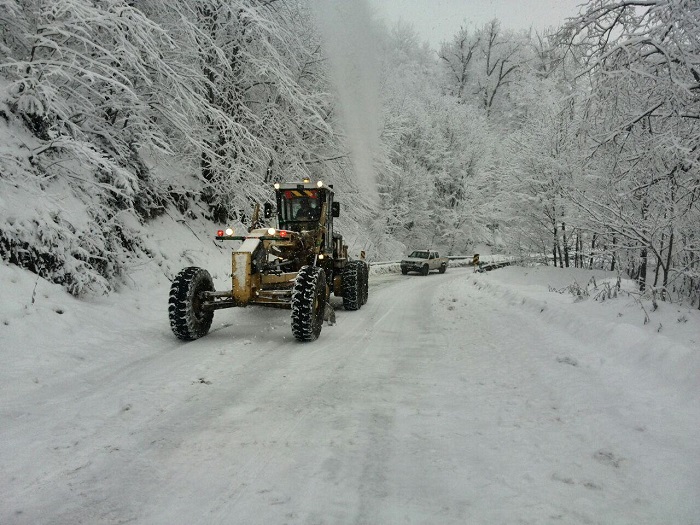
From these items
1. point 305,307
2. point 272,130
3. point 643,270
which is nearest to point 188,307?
point 305,307

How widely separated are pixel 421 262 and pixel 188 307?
20.6 metres

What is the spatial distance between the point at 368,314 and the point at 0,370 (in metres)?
6.97

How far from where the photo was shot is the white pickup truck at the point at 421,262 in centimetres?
2595

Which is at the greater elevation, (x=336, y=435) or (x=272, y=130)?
(x=272, y=130)

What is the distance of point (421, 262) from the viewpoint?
85.7 ft

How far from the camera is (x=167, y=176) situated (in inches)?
533

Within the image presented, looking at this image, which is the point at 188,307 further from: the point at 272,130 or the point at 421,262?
the point at 421,262

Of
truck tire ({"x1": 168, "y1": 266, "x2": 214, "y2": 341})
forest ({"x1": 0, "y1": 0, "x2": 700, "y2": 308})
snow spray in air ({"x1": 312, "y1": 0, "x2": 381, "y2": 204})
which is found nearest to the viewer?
forest ({"x1": 0, "y1": 0, "x2": 700, "y2": 308})

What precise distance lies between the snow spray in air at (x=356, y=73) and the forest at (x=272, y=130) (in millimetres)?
153

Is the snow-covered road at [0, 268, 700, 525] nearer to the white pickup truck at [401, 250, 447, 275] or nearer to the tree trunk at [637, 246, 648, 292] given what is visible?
the tree trunk at [637, 246, 648, 292]

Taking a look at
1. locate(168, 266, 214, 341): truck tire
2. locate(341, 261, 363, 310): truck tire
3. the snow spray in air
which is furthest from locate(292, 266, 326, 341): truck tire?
the snow spray in air

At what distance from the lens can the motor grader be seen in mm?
6715

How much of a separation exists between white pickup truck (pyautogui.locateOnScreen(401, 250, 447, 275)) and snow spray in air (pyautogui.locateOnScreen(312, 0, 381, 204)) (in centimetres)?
452

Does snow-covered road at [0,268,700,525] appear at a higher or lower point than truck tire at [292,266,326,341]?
lower
